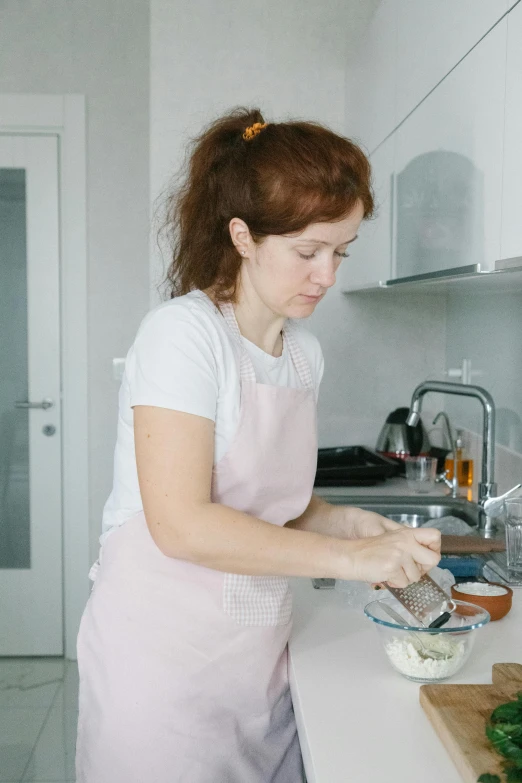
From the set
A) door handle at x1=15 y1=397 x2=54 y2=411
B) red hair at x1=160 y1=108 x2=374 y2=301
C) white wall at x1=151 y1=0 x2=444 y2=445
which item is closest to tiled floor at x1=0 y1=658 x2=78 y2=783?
door handle at x1=15 y1=397 x2=54 y2=411

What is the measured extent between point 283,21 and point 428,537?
2004 millimetres

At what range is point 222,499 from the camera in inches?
48.7

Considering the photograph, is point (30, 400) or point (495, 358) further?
point (30, 400)

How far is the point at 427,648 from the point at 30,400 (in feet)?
8.33

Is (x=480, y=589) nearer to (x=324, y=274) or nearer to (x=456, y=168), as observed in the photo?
(x=324, y=274)

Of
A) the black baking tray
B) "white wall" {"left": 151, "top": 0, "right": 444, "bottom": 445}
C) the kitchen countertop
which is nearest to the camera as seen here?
the kitchen countertop

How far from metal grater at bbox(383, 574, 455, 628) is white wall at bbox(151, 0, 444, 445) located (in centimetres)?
159

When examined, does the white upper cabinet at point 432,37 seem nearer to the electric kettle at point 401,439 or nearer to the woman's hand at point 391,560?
the woman's hand at point 391,560

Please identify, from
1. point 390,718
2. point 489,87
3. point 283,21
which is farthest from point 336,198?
point 283,21

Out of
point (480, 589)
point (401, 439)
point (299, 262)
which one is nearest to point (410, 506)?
point (401, 439)

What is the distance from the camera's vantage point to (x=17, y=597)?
135 inches

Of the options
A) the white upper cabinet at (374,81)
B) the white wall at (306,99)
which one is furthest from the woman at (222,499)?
the white wall at (306,99)

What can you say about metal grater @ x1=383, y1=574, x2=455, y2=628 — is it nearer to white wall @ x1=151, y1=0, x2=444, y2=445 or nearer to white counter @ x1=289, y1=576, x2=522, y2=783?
white counter @ x1=289, y1=576, x2=522, y2=783

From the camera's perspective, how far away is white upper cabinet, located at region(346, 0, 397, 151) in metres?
2.14
